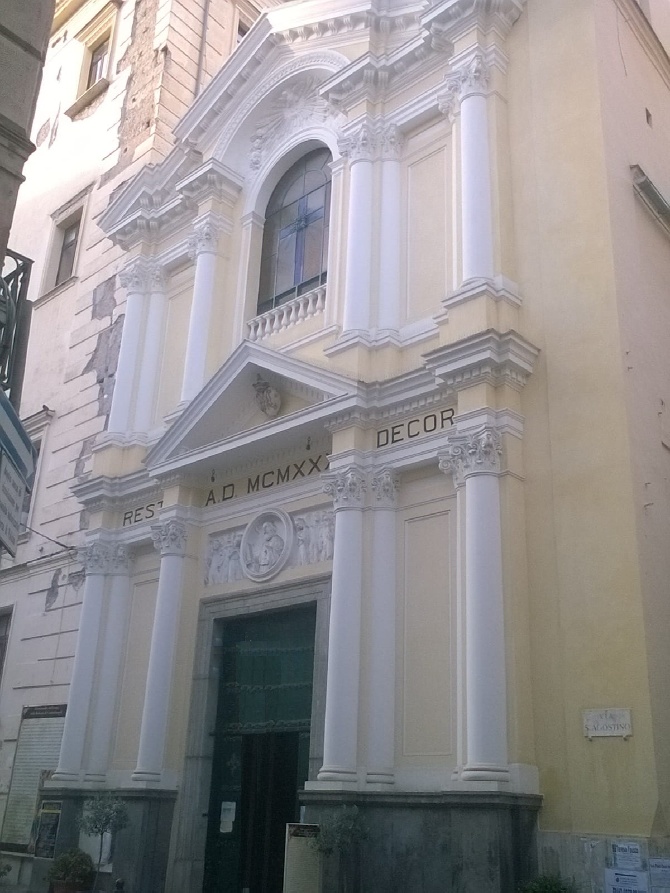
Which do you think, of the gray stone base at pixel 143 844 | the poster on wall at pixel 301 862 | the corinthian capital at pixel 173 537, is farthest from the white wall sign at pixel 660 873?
the corinthian capital at pixel 173 537

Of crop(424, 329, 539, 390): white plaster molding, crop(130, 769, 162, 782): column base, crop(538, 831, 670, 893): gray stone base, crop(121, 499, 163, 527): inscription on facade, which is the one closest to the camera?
crop(538, 831, 670, 893): gray stone base

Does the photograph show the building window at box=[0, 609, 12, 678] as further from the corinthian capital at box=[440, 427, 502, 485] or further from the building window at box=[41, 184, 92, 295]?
the corinthian capital at box=[440, 427, 502, 485]

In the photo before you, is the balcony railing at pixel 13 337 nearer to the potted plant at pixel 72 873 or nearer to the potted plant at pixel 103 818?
the potted plant at pixel 103 818

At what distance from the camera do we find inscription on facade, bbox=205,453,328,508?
1160cm

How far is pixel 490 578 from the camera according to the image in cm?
908

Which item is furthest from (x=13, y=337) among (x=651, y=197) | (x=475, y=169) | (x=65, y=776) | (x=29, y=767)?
(x=29, y=767)

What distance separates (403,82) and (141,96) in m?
7.82

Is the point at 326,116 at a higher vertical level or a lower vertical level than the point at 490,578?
higher

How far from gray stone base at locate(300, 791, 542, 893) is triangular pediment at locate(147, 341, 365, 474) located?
13.6ft

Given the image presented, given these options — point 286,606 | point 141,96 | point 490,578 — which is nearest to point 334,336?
point 286,606

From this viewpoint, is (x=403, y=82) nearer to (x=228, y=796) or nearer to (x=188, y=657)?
(x=188, y=657)

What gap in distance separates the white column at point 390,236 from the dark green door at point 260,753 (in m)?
3.65

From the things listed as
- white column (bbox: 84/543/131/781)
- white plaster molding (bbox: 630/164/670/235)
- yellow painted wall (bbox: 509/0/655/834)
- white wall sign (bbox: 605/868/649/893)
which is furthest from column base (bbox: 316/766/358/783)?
white plaster molding (bbox: 630/164/670/235)

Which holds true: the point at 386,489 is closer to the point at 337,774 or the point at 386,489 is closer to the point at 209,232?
the point at 337,774
